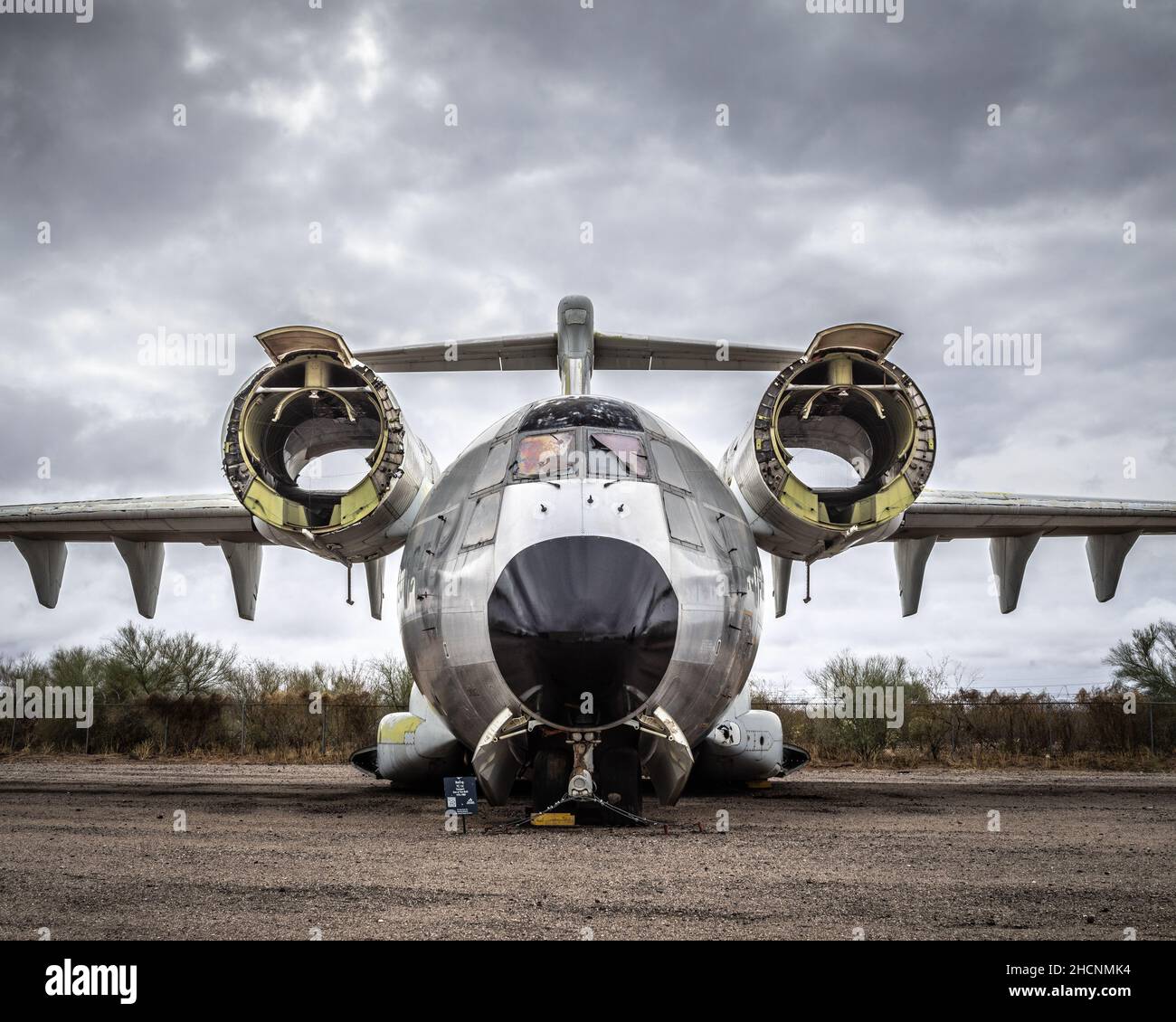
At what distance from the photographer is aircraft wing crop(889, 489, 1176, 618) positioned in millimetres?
13281

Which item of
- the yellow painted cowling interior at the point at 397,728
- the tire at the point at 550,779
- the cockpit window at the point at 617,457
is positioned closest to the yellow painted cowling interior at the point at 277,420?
the cockpit window at the point at 617,457

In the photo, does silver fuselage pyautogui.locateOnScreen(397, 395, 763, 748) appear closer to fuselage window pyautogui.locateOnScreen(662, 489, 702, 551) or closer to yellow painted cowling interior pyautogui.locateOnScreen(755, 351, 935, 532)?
fuselage window pyautogui.locateOnScreen(662, 489, 702, 551)

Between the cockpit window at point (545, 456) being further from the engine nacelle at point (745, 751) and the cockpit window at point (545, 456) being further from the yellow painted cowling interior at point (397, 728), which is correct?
the engine nacelle at point (745, 751)

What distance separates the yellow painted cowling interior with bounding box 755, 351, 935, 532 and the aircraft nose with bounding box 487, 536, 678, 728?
303 cm

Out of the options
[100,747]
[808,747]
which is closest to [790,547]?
[808,747]

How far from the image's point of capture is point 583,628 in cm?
619

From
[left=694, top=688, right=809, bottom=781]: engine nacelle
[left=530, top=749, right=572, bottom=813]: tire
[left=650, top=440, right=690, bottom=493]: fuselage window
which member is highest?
[left=650, top=440, right=690, bottom=493]: fuselage window

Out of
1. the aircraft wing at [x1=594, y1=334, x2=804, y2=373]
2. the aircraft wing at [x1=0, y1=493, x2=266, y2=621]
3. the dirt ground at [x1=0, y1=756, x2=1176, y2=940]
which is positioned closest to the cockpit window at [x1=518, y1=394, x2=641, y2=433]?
the dirt ground at [x1=0, y1=756, x2=1176, y2=940]

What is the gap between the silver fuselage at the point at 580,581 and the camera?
6348 mm

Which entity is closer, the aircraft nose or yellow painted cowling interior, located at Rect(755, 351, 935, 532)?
the aircraft nose

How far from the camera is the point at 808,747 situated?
89.1 feet

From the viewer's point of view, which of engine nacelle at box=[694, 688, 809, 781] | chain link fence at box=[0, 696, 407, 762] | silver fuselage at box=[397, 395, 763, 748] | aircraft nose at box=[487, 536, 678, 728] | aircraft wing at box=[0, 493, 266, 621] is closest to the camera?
aircraft nose at box=[487, 536, 678, 728]

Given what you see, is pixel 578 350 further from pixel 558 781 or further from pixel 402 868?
pixel 402 868
